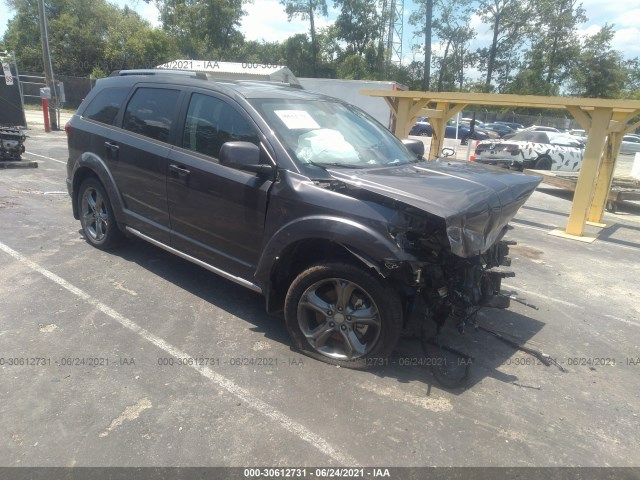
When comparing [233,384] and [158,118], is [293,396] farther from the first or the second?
[158,118]

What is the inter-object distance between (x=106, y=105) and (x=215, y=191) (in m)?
2.20

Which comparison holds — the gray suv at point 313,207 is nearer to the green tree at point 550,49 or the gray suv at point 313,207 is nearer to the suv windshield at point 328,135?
the suv windshield at point 328,135

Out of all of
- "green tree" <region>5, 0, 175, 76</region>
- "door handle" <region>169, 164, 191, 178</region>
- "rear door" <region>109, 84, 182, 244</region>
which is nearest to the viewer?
"door handle" <region>169, 164, 191, 178</region>

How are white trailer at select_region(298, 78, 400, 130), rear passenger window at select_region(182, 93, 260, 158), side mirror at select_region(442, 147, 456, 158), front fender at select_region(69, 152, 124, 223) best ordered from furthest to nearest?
1. white trailer at select_region(298, 78, 400, 130)
2. side mirror at select_region(442, 147, 456, 158)
3. front fender at select_region(69, 152, 124, 223)
4. rear passenger window at select_region(182, 93, 260, 158)

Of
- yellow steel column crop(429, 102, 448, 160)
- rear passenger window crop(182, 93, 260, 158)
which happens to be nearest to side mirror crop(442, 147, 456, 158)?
yellow steel column crop(429, 102, 448, 160)

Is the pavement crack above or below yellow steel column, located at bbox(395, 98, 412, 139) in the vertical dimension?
below

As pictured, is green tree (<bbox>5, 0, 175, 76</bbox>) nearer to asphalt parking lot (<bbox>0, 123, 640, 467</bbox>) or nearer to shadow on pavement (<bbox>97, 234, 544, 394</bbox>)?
shadow on pavement (<bbox>97, 234, 544, 394</bbox>)

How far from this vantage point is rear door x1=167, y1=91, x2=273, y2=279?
370 centimetres

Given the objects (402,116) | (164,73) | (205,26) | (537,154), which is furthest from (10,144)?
(205,26)

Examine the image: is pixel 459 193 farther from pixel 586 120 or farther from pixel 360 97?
pixel 360 97

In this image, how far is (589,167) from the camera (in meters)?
7.70

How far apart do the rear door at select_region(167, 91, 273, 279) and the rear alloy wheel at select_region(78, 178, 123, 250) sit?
1.25m

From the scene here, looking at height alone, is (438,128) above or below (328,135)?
below

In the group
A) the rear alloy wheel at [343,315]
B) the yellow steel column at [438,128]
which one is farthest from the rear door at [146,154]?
the yellow steel column at [438,128]
